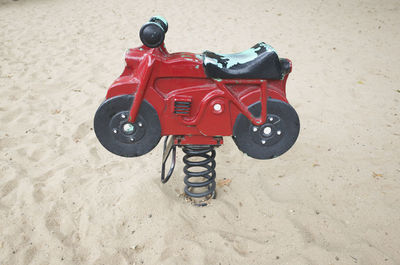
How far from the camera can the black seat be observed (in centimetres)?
147

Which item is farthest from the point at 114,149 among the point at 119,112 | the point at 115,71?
the point at 115,71

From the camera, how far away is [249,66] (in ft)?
4.87

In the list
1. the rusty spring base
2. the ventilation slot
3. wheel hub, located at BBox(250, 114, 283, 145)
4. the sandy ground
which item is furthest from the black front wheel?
the sandy ground

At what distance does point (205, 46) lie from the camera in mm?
5246

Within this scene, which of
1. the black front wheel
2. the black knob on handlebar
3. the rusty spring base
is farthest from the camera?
the rusty spring base

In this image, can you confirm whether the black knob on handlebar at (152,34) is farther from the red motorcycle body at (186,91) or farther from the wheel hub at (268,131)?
the wheel hub at (268,131)

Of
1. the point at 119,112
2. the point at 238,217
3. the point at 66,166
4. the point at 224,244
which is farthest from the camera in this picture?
the point at 66,166

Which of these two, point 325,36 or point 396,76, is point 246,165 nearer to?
point 396,76

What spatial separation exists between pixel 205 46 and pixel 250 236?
153 inches

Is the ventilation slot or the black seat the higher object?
the black seat

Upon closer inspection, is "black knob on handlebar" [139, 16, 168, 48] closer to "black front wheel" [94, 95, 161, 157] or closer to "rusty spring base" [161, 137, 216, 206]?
"black front wheel" [94, 95, 161, 157]

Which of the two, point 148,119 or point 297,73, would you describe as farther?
point 297,73

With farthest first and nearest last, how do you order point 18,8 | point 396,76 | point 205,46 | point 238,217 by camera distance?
1. point 18,8
2. point 205,46
3. point 396,76
4. point 238,217

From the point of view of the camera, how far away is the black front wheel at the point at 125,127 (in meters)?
1.50
